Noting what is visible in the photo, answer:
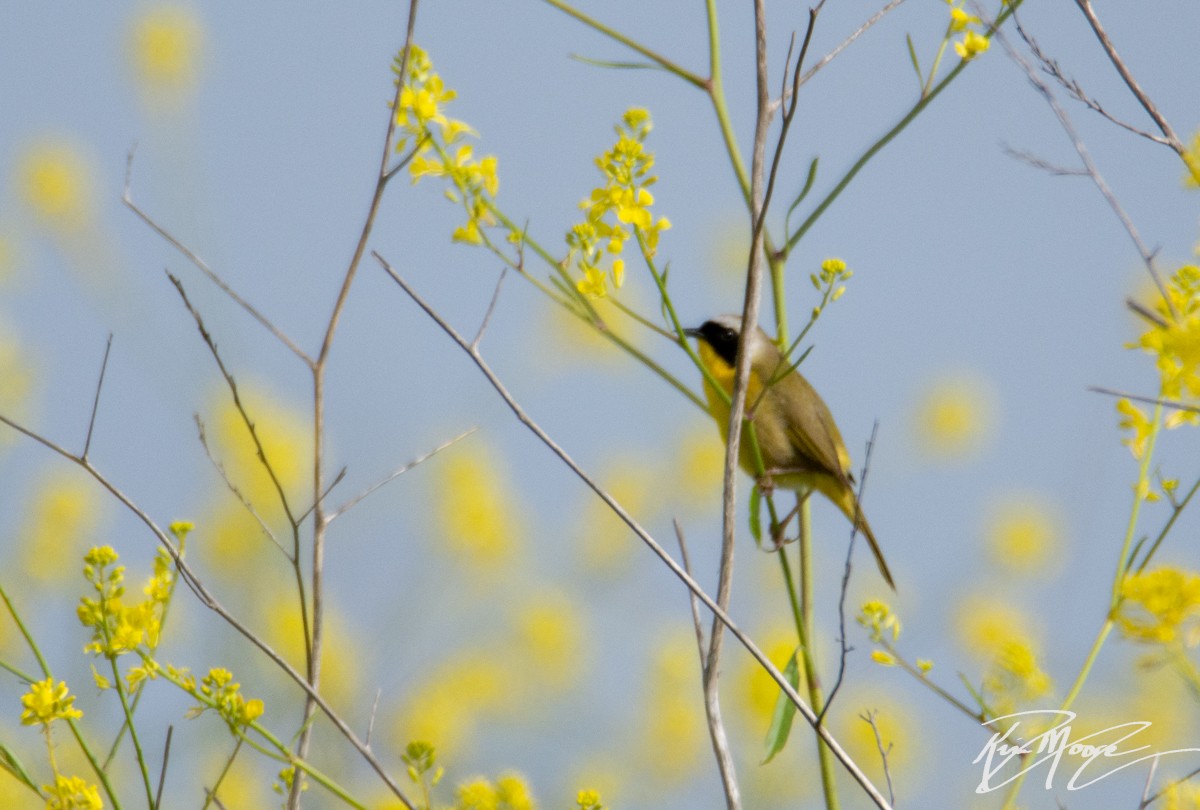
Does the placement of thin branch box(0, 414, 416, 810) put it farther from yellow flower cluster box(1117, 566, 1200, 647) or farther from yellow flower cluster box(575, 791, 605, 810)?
yellow flower cluster box(1117, 566, 1200, 647)

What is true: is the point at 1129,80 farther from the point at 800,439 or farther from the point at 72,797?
the point at 800,439

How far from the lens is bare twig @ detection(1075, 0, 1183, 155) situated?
134 cm

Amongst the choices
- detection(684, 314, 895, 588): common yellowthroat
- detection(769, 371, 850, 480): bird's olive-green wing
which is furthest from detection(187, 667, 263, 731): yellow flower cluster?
detection(769, 371, 850, 480): bird's olive-green wing

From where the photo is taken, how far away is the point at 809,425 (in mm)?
3389

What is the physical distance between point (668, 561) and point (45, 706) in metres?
0.64

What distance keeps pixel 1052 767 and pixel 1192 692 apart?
27 centimetres

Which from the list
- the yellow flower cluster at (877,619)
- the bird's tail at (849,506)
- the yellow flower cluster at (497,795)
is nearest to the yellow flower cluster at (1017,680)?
the yellow flower cluster at (877,619)

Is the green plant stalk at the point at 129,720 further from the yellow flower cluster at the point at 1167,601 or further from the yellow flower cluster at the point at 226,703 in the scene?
the yellow flower cluster at the point at 1167,601

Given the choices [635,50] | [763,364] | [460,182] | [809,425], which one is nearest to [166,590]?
[460,182]

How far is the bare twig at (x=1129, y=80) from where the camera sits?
1.34 meters

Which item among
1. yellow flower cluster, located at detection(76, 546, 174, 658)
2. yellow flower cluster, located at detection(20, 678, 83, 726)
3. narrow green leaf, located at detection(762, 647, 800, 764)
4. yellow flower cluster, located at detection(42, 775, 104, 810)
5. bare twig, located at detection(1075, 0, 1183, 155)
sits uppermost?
bare twig, located at detection(1075, 0, 1183, 155)

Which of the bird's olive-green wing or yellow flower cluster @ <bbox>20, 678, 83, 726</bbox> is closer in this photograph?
yellow flower cluster @ <bbox>20, 678, 83, 726</bbox>

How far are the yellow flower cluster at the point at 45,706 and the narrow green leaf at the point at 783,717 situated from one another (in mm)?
849

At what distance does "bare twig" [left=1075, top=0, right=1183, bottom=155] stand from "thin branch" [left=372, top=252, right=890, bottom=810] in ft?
2.11
